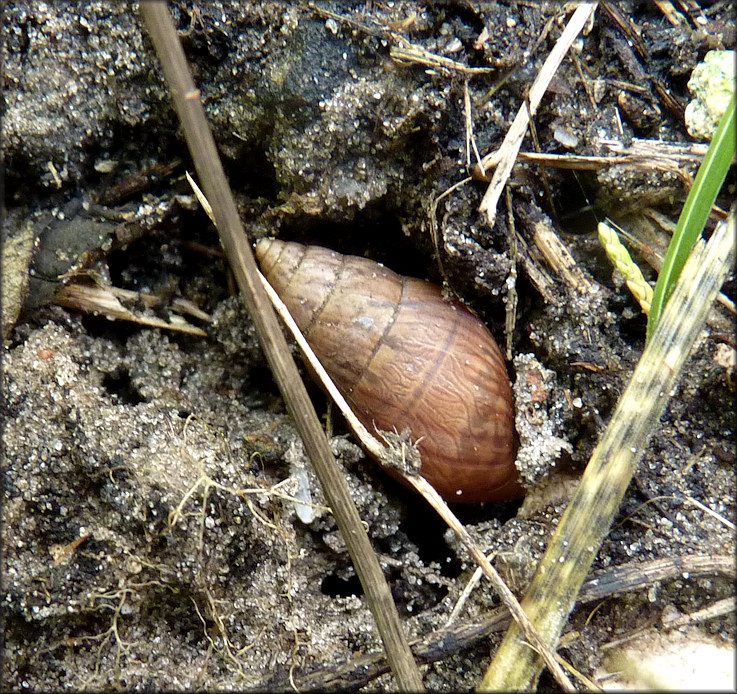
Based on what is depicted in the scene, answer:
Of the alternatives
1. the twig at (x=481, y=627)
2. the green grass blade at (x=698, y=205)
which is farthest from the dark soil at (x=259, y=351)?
the green grass blade at (x=698, y=205)

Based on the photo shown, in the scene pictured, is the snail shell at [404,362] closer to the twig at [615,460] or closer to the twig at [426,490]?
the twig at [426,490]

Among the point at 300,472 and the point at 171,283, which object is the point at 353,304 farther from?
the point at 171,283

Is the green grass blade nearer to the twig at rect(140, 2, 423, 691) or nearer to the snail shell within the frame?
the snail shell

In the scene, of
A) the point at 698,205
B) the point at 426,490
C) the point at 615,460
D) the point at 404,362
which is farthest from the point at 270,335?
the point at 698,205

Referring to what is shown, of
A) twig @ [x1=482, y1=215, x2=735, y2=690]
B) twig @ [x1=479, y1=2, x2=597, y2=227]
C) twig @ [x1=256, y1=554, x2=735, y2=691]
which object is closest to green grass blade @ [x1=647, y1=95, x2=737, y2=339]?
twig @ [x1=482, y1=215, x2=735, y2=690]

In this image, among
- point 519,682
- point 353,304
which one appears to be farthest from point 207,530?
point 519,682
